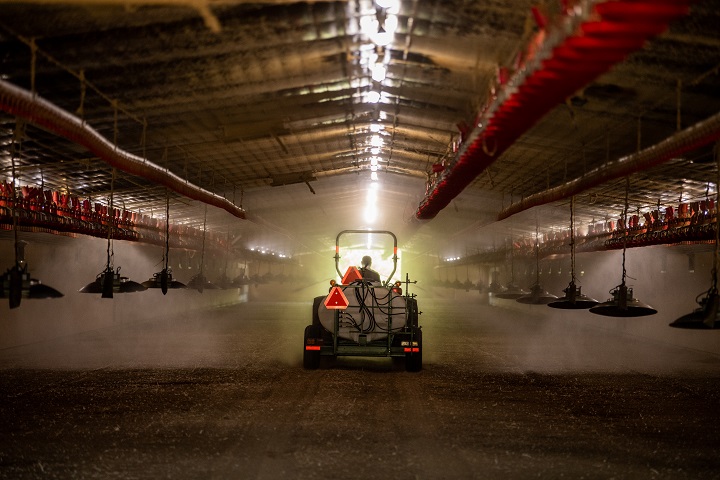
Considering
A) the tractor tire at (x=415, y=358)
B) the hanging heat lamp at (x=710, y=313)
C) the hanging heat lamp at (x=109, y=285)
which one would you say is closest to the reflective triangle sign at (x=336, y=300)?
the tractor tire at (x=415, y=358)

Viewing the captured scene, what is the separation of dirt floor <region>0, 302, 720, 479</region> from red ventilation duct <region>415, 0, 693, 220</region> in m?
3.76

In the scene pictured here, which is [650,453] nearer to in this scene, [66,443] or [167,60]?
[66,443]

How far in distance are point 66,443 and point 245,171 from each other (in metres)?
12.7

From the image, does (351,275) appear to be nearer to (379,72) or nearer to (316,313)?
(316,313)

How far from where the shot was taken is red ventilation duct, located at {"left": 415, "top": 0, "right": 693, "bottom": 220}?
14.8 feet

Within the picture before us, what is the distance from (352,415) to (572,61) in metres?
5.49

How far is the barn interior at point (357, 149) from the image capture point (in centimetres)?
740

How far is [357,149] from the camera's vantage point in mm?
18531

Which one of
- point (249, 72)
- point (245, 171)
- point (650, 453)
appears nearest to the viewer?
point (650, 453)

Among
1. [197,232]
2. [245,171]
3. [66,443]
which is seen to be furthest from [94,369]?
[197,232]

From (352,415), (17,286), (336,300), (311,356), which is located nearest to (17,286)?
(17,286)

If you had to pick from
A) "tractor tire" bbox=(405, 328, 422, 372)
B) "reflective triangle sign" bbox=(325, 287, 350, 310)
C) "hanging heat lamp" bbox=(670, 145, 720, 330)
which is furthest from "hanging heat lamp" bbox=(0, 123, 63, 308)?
"hanging heat lamp" bbox=(670, 145, 720, 330)

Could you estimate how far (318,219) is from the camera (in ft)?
116

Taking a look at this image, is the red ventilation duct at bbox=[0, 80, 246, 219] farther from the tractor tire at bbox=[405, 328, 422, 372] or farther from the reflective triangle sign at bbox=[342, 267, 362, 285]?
the tractor tire at bbox=[405, 328, 422, 372]
